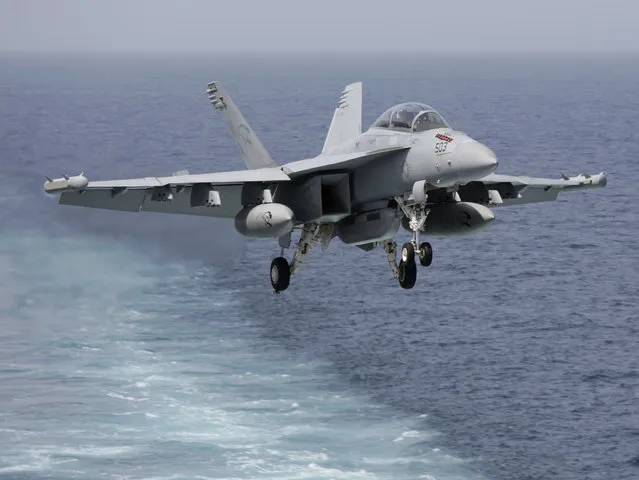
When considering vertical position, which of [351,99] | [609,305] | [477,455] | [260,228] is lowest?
[477,455]

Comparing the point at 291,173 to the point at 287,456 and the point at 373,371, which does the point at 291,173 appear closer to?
the point at 287,456

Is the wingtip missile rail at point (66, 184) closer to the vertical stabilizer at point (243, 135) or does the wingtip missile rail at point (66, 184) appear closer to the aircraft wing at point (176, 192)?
the aircraft wing at point (176, 192)

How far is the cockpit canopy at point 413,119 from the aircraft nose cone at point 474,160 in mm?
4082

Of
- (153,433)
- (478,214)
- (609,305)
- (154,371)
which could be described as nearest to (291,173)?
(478,214)

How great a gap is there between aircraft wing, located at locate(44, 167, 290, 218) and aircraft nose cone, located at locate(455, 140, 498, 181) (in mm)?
10336

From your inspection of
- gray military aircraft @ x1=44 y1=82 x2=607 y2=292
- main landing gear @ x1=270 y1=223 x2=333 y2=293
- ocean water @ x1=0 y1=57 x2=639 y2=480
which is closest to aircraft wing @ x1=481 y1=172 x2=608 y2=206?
gray military aircraft @ x1=44 y1=82 x2=607 y2=292

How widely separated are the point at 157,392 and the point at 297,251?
337 ft

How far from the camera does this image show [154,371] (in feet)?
527

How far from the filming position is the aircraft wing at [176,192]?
52.7m

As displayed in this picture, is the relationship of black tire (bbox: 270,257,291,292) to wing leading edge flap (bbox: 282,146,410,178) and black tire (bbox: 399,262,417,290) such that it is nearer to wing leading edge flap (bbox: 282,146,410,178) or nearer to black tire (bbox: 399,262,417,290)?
wing leading edge flap (bbox: 282,146,410,178)

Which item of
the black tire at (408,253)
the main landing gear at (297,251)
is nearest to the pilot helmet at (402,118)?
the black tire at (408,253)

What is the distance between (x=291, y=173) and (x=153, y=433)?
97.8 metres

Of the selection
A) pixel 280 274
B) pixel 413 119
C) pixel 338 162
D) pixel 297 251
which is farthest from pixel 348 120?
pixel 413 119

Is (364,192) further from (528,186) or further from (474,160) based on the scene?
(528,186)
